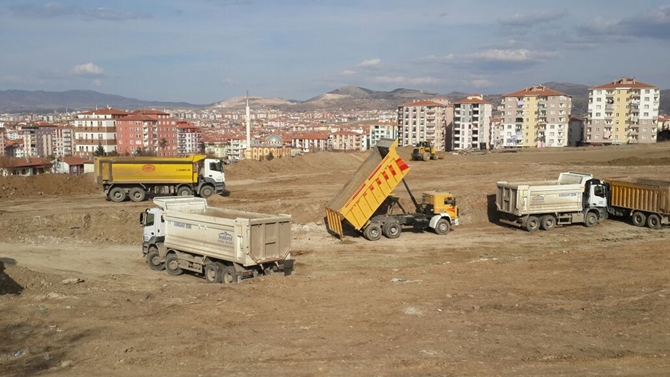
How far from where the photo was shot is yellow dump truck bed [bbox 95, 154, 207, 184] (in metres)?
30.5

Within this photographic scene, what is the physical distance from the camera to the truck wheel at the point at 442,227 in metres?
25.8

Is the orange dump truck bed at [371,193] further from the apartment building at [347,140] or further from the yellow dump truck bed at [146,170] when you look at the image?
the apartment building at [347,140]

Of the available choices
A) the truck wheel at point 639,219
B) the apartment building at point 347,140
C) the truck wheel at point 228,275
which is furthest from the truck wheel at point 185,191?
the apartment building at point 347,140

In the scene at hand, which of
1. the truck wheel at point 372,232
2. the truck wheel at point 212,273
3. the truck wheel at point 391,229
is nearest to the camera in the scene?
the truck wheel at point 212,273

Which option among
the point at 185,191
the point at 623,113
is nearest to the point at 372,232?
the point at 185,191

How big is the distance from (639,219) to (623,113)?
91.6 meters

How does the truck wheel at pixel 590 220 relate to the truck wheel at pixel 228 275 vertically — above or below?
above

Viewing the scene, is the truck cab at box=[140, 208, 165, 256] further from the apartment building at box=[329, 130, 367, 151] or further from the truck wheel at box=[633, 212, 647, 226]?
the apartment building at box=[329, 130, 367, 151]

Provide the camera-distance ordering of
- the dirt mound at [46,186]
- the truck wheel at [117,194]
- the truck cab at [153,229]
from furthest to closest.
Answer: the dirt mound at [46,186] < the truck wheel at [117,194] < the truck cab at [153,229]

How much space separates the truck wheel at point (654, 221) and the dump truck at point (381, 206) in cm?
876

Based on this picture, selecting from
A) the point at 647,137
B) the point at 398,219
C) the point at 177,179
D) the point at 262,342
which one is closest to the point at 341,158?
the point at 177,179

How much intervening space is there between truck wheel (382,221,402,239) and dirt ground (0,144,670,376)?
0.43 meters

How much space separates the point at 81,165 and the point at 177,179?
33156 millimetres

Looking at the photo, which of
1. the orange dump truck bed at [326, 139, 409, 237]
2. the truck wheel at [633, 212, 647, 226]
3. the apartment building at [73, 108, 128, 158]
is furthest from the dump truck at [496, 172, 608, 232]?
the apartment building at [73, 108, 128, 158]
